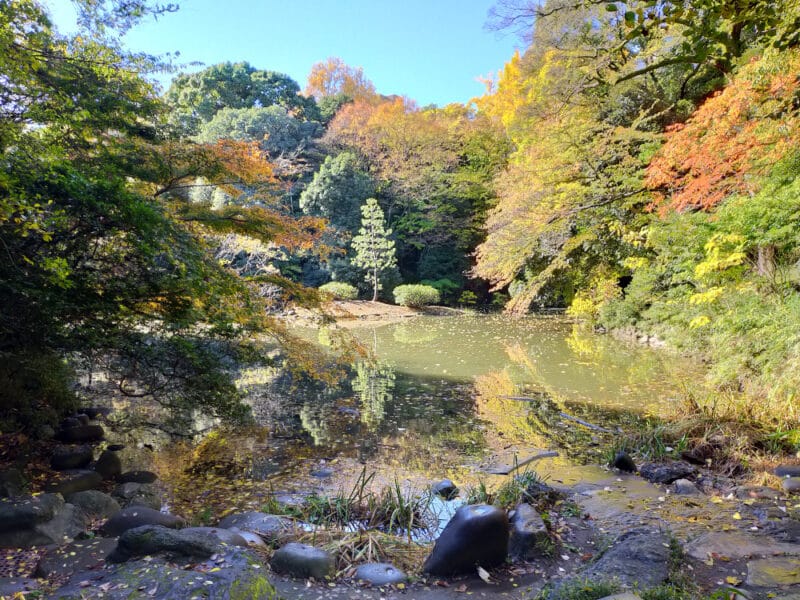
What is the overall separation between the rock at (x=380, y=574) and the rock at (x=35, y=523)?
2.14 meters

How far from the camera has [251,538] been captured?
11.8 ft

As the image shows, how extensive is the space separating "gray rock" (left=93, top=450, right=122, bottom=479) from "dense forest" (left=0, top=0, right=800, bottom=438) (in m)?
0.80

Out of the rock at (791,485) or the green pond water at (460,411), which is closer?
the rock at (791,485)

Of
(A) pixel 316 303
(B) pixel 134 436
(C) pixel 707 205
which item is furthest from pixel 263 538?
(C) pixel 707 205

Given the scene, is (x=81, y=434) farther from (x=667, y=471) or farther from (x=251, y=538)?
(x=667, y=471)

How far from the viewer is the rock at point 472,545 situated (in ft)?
10.4

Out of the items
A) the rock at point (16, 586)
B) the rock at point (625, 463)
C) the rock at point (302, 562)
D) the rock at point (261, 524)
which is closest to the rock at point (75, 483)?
the rock at point (261, 524)

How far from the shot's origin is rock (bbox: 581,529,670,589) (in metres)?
2.57

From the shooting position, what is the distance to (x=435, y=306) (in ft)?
76.8

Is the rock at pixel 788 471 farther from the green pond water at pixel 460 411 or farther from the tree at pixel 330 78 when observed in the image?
the tree at pixel 330 78

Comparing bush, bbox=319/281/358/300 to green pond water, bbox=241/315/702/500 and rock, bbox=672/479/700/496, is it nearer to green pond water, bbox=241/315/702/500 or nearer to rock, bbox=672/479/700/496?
green pond water, bbox=241/315/702/500

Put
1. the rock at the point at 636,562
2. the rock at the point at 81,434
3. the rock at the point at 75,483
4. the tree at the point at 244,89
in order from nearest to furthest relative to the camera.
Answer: the rock at the point at 636,562 < the rock at the point at 75,483 < the rock at the point at 81,434 < the tree at the point at 244,89

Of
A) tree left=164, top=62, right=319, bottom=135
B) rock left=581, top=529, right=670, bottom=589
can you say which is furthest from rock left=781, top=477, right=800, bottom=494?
tree left=164, top=62, right=319, bottom=135

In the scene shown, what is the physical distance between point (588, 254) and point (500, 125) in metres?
10.5
